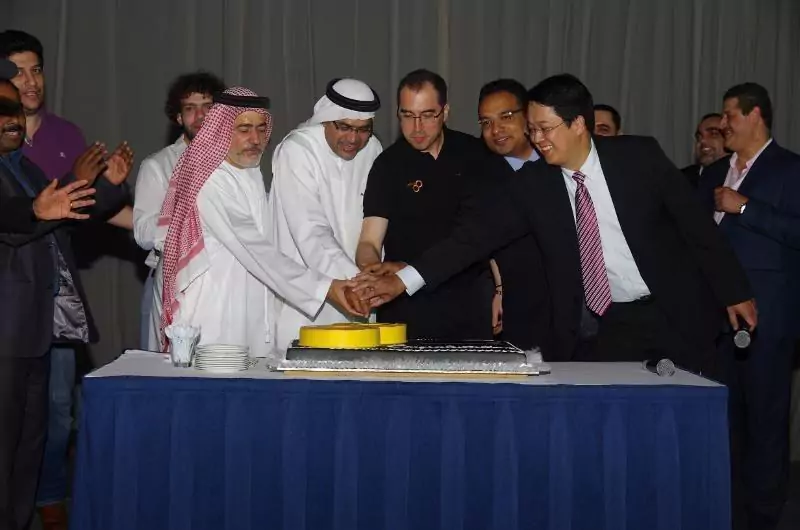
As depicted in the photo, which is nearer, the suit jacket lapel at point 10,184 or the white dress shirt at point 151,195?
the suit jacket lapel at point 10,184

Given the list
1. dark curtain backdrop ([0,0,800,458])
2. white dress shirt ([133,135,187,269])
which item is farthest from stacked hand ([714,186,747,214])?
white dress shirt ([133,135,187,269])

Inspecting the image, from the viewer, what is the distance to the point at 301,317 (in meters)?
4.43

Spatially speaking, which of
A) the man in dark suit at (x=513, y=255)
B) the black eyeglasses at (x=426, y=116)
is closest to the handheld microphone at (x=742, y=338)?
the man in dark suit at (x=513, y=255)

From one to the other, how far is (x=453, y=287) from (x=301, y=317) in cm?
63

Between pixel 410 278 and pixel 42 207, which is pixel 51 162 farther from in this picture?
pixel 410 278

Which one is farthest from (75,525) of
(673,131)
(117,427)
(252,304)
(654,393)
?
(673,131)

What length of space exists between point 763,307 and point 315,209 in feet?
6.48

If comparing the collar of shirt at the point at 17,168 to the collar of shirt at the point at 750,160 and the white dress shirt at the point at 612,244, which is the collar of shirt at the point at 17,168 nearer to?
the white dress shirt at the point at 612,244

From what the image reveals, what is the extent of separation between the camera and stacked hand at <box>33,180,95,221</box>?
12.2 ft

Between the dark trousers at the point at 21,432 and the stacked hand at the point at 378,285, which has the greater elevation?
the stacked hand at the point at 378,285

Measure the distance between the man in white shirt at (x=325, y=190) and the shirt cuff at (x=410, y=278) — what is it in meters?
0.32

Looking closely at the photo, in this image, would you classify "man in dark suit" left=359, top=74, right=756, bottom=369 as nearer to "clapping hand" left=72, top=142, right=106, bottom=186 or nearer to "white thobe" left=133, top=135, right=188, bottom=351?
"clapping hand" left=72, top=142, right=106, bottom=186

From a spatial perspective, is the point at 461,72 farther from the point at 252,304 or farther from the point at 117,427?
the point at 117,427

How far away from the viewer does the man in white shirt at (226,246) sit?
3.97 m
